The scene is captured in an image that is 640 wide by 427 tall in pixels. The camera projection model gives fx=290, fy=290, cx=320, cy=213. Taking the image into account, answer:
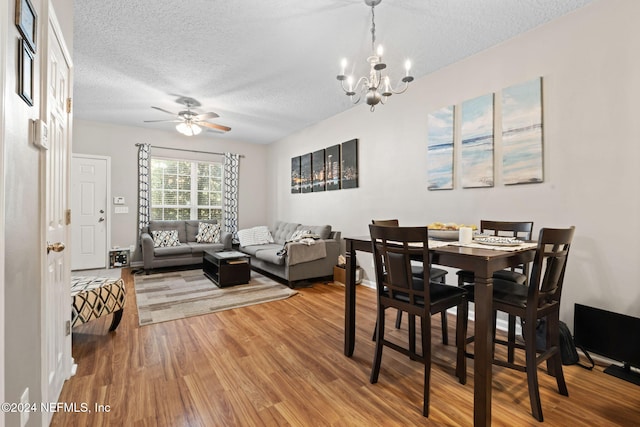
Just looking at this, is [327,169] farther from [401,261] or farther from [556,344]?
[556,344]

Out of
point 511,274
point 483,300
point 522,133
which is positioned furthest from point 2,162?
point 522,133

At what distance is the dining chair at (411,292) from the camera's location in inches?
64.2

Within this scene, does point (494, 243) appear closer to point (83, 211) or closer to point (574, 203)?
point (574, 203)

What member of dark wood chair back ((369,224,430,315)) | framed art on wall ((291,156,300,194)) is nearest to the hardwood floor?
dark wood chair back ((369,224,430,315))

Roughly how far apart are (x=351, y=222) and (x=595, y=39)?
324cm

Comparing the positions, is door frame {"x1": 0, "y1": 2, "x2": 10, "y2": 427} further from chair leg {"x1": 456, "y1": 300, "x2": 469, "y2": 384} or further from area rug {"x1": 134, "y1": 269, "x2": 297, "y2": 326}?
area rug {"x1": 134, "y1": 269, "x2": 297, "y2": 326}

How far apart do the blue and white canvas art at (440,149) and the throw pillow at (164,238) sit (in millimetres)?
4549

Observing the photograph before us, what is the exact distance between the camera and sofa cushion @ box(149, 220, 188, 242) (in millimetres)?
5539

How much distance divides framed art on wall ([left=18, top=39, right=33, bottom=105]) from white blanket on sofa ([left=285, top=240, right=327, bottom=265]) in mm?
3206

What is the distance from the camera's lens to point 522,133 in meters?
2.63

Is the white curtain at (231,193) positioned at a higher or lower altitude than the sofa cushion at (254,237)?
higher

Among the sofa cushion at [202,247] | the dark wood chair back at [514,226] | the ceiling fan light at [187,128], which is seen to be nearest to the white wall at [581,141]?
the dark wood chair back at [514,226]

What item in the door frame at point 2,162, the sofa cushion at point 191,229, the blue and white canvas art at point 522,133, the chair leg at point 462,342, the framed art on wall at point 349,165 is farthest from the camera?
the sofa cushion at point 191,229

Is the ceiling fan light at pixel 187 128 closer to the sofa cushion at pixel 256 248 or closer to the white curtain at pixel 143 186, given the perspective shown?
the white curtain at pixel 143 186
